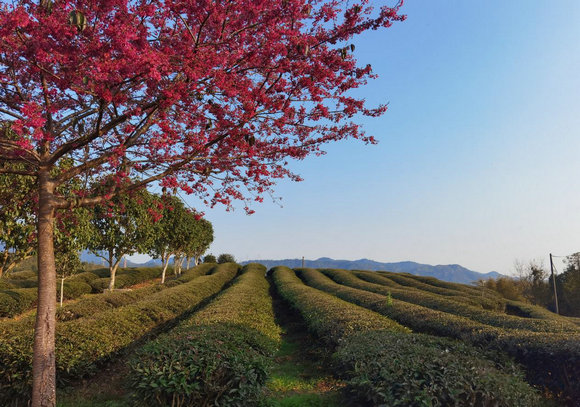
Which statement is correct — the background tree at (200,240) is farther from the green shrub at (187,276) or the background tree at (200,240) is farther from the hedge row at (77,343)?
the hedge row at (77,343)

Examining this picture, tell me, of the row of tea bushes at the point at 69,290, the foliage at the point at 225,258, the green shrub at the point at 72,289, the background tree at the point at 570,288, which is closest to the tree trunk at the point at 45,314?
the row of tea bushes at the point at 69,290

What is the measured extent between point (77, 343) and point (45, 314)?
3255 millimetres

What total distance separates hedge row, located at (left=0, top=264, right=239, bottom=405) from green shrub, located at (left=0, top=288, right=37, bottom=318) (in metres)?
10.1

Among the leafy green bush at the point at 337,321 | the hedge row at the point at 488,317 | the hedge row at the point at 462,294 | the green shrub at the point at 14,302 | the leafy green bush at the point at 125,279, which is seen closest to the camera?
the leafy green bush at the point at 337,321

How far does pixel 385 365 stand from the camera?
530 centimetres

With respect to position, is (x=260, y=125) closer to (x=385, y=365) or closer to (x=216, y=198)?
(x=216, y=198)

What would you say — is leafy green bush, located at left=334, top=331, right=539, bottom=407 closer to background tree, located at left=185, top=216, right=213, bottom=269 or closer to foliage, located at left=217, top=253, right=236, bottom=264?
background tree, located at left=185, top=216, right=213, bottom=269

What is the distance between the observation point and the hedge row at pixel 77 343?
684 cm

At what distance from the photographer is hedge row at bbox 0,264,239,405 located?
6840mm

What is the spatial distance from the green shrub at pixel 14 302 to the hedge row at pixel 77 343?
10076 millimetres

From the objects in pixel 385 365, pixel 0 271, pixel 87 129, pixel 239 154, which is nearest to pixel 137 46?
pixel 239 154

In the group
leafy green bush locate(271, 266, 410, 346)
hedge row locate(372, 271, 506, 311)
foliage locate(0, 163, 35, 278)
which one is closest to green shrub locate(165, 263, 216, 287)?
foliage locate(0, 163, 35, 278)

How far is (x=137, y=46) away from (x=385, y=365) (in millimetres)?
5915

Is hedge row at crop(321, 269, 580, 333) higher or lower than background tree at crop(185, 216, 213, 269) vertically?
lower
